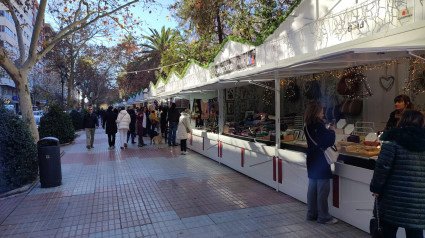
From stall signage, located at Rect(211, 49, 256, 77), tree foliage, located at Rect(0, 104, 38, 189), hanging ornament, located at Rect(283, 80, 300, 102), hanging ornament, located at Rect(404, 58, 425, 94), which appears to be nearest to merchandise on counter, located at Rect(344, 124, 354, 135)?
hanging ornament, located at Rect(404, 58, 425, 94)

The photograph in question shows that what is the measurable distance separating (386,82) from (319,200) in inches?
138

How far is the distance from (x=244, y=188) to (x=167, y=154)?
4.99 m

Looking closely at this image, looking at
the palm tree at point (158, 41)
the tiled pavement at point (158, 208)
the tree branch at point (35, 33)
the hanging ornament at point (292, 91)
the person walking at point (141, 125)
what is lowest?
the tiled pavement at point (158, 208)

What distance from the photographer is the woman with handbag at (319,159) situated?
390 centimetres

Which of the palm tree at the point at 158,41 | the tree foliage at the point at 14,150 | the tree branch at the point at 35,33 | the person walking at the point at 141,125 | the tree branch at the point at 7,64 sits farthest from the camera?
the palm tree at the point at 158,41

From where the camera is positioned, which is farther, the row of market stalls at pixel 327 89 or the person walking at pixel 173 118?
the person walking at pixel 173 118

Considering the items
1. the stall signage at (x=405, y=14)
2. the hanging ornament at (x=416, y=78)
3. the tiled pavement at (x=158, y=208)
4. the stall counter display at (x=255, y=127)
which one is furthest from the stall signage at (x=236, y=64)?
the stall signage at (x=405, y=14)

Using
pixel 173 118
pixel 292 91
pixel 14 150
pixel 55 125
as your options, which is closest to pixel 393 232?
pixel 292 91

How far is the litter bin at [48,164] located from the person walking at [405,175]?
6.21 metres

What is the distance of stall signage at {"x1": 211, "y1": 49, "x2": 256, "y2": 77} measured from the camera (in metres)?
9.25

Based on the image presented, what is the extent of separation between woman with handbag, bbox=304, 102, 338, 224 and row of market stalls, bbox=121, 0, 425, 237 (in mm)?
293

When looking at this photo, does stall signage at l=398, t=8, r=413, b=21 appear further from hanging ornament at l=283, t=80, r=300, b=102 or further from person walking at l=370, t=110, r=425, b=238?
hanging ornament at l=283, t=80, r=300, b=102

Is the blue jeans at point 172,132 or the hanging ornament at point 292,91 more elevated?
the hanging ornament at point 292,91

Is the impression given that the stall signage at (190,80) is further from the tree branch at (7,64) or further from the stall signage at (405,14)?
the stall signage at (405,14)
